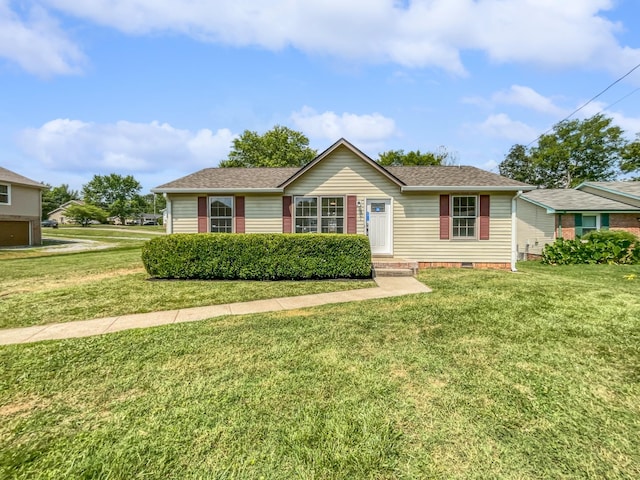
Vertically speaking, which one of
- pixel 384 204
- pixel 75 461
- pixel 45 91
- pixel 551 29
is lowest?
pixel 75 461

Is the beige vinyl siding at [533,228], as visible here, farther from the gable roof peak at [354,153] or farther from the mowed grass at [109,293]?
the mowed grass at [109,293]

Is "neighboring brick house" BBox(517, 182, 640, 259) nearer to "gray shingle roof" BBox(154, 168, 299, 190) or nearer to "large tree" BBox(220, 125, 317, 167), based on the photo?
"gray shingle roof" BBox(154, 168, 299, 190)

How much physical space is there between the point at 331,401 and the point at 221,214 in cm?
1001

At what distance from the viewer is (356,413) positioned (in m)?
2.70

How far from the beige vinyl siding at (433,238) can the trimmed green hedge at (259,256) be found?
3.38m

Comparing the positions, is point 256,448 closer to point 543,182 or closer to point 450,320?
point 450,320

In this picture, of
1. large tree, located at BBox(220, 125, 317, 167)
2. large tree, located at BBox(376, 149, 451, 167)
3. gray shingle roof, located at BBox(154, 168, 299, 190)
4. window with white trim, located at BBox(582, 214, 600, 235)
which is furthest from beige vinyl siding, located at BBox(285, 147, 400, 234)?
large tree, located at BBox(220, 125, 317, 167)

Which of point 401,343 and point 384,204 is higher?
point 384,204

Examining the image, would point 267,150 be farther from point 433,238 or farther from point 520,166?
point 520,166

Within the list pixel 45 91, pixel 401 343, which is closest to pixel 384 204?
pixel 401 343

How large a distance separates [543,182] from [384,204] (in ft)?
135

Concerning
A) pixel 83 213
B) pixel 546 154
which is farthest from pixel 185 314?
pixel 83 213

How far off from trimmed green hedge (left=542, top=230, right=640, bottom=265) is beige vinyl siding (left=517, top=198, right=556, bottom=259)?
3.59 meters

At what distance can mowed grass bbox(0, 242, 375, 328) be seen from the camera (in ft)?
19.0
